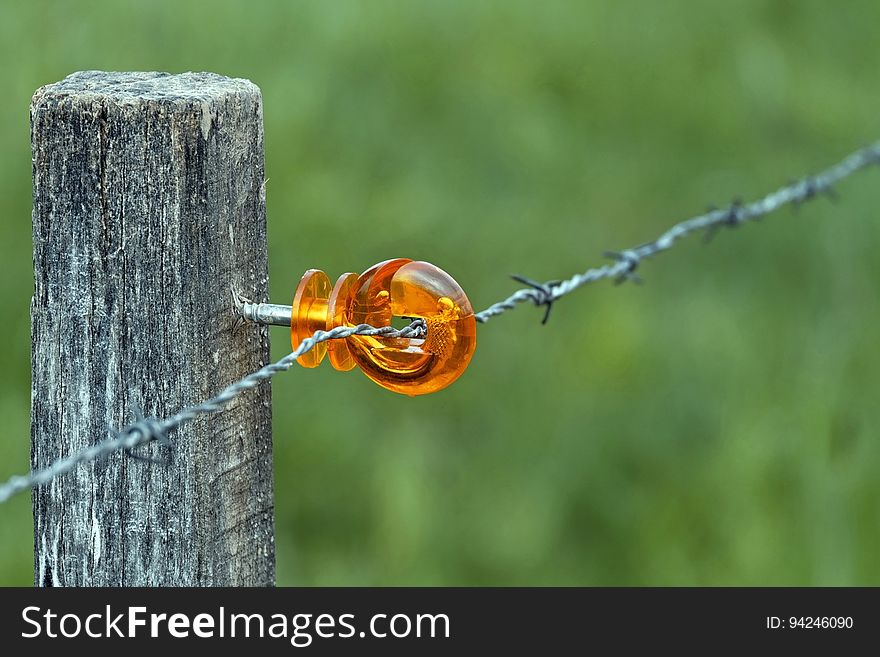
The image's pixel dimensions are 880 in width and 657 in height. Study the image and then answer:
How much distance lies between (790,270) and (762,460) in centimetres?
109

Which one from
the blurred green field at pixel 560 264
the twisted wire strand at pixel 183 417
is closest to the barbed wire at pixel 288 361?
the twisted wire strand at pixel 183 417

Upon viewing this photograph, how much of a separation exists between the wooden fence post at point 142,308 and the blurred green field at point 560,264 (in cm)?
194

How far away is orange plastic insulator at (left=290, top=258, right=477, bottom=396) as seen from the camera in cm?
146

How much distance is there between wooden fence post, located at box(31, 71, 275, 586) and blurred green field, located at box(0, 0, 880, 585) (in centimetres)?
194

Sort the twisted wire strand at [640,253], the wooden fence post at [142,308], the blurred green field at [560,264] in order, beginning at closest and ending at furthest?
the wooden fence post at [142,308], the twisted wire strand at [640,253], the blurred green field at [560,264]

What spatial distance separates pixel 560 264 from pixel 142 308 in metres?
3.07

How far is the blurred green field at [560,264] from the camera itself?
3572mm

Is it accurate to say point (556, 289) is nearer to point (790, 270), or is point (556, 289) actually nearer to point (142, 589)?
point (142, 589)

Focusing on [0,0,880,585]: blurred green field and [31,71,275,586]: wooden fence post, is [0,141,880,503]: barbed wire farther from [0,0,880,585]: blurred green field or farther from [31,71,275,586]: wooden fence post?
[0,0,880,585]: blurred green field

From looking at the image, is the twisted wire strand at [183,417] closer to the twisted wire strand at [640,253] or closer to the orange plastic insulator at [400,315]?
the orange plastic insulator at [400,315]

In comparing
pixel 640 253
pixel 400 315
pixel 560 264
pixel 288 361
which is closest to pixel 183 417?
pixel 288 361

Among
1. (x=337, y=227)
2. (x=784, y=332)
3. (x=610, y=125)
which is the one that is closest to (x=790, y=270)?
(x=784, y=332)

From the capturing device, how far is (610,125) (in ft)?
16.4

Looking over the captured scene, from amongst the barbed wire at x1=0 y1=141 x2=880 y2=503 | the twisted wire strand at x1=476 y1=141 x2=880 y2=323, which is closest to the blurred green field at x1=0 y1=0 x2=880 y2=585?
the twisted wire strand at x1=476 y1=141 x2=880 y2=323
